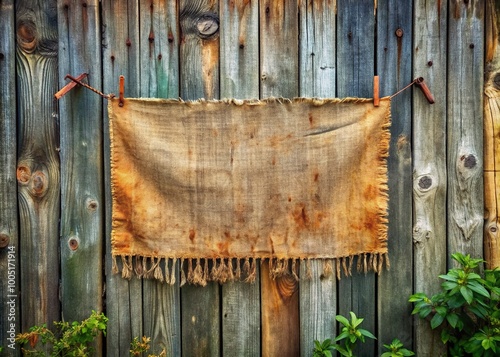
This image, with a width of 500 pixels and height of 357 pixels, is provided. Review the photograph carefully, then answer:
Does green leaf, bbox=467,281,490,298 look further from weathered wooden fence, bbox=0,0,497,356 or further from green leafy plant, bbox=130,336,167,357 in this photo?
green leafy plant, bbox=130,336,167,357

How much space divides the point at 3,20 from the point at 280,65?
5.21ft

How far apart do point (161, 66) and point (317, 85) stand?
88 centimetres

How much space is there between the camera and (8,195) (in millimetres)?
2410

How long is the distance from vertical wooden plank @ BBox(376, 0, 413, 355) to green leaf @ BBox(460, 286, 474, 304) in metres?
0.33

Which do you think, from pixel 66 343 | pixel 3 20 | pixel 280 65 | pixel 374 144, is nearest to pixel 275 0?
pixel 280 65

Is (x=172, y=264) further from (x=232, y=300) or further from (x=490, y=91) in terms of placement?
(x=490, y=91)

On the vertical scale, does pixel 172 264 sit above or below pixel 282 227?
below

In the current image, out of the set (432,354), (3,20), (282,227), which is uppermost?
(3,20)

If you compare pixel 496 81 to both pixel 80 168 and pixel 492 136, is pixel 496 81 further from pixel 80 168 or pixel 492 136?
pixel 80 168

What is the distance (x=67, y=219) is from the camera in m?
2.40

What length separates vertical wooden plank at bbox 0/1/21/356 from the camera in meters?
2.40

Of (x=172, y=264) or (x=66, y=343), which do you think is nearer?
(x=66, y=343)

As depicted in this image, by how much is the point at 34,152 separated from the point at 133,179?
60 centimetres

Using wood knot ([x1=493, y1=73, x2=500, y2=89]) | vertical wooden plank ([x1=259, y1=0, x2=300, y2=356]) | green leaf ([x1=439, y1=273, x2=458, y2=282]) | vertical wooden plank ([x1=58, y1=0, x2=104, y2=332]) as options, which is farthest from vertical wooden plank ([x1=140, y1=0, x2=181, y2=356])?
wood knot ([x1=493, y1=73, x2=500, y2=89])
